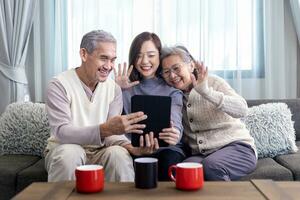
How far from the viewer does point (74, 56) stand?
9.47 feet

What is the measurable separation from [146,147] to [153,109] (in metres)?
0.18

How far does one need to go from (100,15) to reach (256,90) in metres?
1.14

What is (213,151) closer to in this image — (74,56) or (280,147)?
(280,147)

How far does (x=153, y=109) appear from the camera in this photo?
1800 millimetres

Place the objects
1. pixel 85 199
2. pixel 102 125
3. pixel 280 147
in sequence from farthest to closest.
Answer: pixel 280 147
pixel 102 125
pixel 85 199

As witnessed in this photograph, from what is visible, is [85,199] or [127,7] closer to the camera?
[85,199]

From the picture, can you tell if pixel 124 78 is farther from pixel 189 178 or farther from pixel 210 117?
pixel 189 178

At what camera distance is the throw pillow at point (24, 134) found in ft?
7.89

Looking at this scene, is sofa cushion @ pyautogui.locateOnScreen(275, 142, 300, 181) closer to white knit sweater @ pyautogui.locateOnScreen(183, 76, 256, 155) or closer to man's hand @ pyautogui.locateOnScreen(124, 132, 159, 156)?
white knit sweater @ pyautogui.locateOnScreen(183, 76, 256, 155)

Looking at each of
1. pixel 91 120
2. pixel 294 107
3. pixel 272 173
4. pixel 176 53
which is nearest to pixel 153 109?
pixel 91 120

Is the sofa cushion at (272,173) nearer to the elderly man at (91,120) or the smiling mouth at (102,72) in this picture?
the elderly man at (91,120)

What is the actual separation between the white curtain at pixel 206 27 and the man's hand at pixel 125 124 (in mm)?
1141

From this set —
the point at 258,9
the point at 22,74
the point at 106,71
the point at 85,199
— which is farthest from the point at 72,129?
the point at 258,9

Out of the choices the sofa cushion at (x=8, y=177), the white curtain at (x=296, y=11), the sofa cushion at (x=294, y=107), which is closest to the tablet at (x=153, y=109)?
the sofa cushion at (x=8, y=177)
